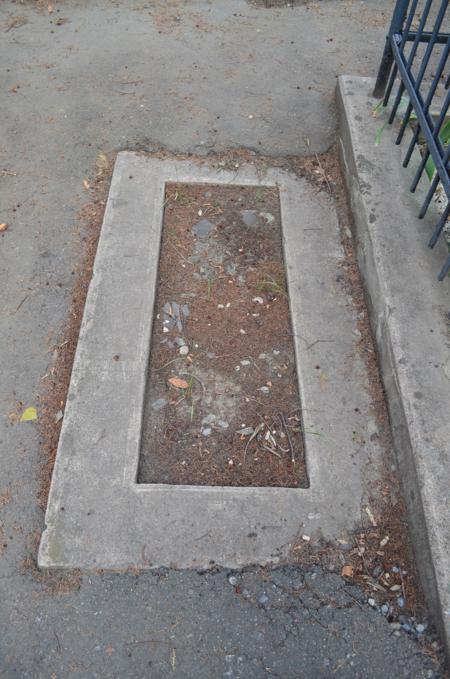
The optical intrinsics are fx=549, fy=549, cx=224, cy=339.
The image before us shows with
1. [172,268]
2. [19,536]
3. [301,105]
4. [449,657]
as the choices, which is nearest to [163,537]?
[19,536]

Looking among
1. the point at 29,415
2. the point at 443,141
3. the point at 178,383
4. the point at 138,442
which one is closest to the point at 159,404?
the point at 178,383

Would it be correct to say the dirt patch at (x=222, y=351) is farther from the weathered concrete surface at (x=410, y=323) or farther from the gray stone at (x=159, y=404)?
the weathered concrete surface at (x=410, y=323)

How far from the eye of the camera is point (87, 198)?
3.46m

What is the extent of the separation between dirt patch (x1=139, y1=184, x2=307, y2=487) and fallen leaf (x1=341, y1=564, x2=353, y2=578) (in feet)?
Result: 1.23

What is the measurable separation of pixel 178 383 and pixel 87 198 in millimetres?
1500

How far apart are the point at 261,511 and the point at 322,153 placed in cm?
253

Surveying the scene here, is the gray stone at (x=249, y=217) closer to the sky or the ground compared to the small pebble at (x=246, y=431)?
closer to the sky

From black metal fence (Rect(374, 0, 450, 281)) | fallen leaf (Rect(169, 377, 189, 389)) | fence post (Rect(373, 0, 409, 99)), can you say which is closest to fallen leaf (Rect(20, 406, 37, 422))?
fallen leaf (Rect(169, 377, 189, 389))

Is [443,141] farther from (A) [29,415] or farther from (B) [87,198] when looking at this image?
(A) [29,415]

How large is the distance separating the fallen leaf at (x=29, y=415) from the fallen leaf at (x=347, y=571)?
148cm

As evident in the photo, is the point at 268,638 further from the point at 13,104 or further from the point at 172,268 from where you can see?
Result: the point at 13,104

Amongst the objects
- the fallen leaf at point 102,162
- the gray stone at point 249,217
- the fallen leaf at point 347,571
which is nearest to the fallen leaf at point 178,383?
the fallen leaf at point 347,571

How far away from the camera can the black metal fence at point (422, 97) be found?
2658 millimetres

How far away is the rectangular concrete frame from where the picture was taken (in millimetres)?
2146
